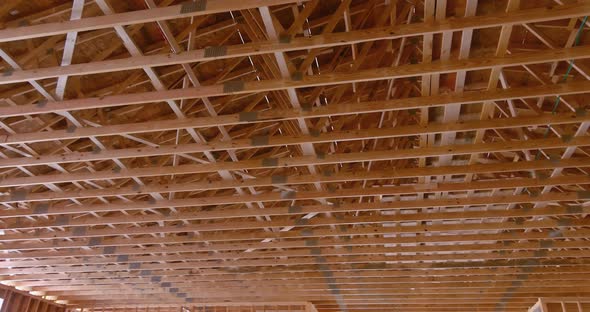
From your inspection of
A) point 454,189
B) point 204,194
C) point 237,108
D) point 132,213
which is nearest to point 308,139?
point 237,108

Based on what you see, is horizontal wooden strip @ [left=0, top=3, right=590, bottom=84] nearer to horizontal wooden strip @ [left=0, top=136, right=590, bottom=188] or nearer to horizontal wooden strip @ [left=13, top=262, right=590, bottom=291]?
horizontal wooden strip @ [left=0, top=136, right=590, bottom=188]

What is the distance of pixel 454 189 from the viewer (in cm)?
664

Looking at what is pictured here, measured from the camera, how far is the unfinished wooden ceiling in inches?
178

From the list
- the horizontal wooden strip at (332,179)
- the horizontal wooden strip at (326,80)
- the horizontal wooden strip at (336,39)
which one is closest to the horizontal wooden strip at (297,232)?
the horizontal wooden strip at (332,179)

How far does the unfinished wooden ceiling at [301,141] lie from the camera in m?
4.52

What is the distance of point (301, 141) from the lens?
570 cm

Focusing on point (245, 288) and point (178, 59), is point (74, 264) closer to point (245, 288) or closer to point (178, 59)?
point (245, 288)

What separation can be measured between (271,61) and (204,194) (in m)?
4.25

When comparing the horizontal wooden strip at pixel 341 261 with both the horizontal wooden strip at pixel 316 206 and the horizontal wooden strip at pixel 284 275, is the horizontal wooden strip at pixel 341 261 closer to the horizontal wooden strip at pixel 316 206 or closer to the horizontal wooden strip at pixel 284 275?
the horizontal wooden strip at pixel 284 275

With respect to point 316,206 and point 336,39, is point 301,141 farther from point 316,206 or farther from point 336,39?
point 316,206

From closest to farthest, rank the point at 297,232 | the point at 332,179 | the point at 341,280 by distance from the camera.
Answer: the point at 332,179 < the point at 297,232 < the point at 341,280

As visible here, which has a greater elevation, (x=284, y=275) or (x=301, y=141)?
(x=301, y=141)

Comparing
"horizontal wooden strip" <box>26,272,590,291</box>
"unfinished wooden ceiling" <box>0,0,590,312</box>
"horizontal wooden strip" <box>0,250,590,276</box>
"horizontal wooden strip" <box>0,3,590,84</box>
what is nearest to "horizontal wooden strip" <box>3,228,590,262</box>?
"unfinished wooden ceiling" <box>0,0,590,312</box>

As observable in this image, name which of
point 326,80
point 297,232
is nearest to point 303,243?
point 297,232
